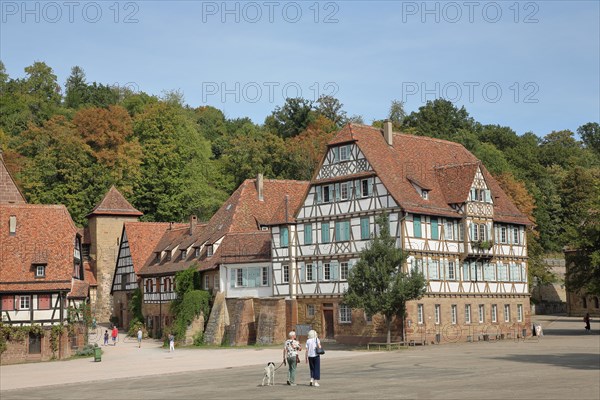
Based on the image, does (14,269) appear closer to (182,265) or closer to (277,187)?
(182,265)

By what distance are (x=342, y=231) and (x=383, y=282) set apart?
26.1 ft

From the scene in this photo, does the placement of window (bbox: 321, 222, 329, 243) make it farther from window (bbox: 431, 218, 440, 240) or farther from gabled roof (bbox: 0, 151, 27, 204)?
gabled roof (bbox: 0, 151, 27, 204)

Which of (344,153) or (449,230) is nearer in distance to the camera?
(449,230)

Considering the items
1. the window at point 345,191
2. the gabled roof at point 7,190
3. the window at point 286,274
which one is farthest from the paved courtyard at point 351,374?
the gabled roof at point 7,190

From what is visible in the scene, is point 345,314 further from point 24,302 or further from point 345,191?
point 24,302

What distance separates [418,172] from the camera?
190 ft

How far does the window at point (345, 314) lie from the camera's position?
2163 inches

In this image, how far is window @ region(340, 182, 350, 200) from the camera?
184ft

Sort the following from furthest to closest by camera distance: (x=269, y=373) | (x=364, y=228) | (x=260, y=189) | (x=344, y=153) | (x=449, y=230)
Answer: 1. (x=260, y=189)
2. (x=344, y=153)
3. (x=449, y=230)
4. (x=364, y=228)
5. (x=269, y=373)

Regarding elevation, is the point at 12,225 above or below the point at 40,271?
above

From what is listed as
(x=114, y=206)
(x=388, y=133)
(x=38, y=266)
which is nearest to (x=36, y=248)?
(x=38, y=266)

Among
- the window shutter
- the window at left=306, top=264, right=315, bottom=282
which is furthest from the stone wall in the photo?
the window at left=306, top=264, right=315, bottom=282

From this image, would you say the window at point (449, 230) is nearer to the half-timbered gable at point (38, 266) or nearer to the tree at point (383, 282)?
the tree at point (383, 282)

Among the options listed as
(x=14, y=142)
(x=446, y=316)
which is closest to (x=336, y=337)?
(x=446, y=316)
